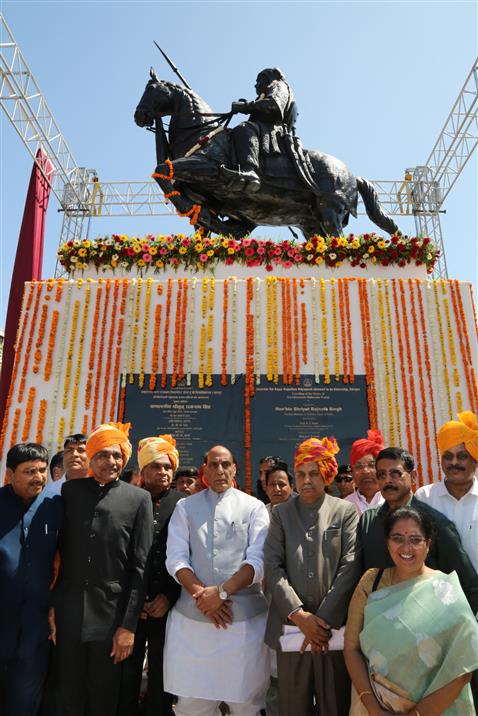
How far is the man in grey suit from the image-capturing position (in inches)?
98.4

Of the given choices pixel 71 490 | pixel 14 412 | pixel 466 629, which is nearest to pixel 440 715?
pixel 466 629

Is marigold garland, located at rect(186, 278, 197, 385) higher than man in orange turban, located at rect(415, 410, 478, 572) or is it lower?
higher

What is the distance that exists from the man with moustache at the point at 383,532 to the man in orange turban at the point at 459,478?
318 mm

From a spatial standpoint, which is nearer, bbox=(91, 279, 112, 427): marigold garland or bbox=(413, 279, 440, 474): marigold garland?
bbox=(413, 279, 440, 474): marigold garland

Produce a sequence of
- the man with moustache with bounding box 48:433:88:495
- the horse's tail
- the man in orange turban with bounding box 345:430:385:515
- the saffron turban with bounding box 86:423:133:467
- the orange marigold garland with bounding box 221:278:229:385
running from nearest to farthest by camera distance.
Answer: the saffron turban with bounding box 86:423:133:467 → the man in orange turban with bounding box 345:430:385:515 → the man with moustache with bounding box 48:433:88:495 → the orange marigold garland with bounding box 221:278:229:385 → the horse's tail

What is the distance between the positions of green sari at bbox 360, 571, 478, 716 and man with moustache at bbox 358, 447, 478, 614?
0.29 metres

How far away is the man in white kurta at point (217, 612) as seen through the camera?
2637 millimetres

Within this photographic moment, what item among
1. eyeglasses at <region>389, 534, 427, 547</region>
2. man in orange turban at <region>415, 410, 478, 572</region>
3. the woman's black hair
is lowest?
eyeglasses at <region>389, 534, 427, 547</region>

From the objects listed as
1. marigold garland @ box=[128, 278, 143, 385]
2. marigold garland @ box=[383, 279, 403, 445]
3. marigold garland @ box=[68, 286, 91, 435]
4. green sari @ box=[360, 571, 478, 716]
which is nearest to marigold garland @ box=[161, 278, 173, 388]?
marigold garland @ box=[128, 278, 143, 385]

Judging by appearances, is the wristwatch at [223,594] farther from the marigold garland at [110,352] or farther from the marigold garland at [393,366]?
the marigold garland at [393,366]

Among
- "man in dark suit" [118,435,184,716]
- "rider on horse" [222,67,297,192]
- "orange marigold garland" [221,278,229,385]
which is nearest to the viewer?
"man in dark suit" [118,435,184,716]

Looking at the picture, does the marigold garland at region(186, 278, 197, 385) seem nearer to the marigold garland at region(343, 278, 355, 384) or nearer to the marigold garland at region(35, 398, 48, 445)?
the marigold garland at region(35, 398, 48, 445)

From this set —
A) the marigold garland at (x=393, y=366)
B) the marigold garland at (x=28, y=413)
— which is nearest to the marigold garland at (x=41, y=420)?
the marigold garland at (x=28, y=413)

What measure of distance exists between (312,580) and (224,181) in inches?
247
